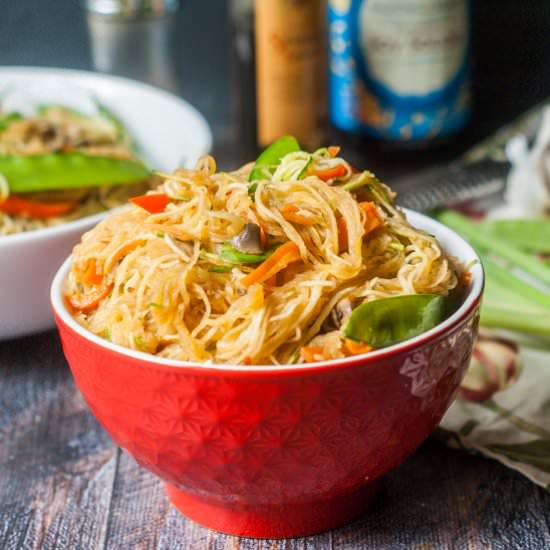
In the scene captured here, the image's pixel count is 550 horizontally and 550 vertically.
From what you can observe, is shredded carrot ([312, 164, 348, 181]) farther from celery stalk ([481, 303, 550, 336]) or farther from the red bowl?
celery stalk ([481, 303, 550, 336])

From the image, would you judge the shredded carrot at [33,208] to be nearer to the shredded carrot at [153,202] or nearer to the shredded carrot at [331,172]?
the shredded carrot at [153,202]

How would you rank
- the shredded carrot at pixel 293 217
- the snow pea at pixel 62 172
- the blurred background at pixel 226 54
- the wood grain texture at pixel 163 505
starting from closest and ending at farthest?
the shredded carrot at pixel 293 217 → the wood grain texture at pixel 163 505 → the snow pea at pixel 62 172 → the blurred background at pixel 226 54

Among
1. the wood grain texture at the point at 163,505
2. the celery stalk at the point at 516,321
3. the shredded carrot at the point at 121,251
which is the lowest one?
the wood grain texture at the point at 163,505

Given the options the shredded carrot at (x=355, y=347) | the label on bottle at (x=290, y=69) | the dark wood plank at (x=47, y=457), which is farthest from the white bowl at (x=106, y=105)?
the shredded carrot at (x=355, y=347)

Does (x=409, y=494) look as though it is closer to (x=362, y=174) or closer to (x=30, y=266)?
(x=362, y=174)

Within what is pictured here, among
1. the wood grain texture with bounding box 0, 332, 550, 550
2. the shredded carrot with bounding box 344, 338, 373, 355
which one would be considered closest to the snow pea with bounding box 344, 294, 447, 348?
the shredded carrot with bounding box 344, 338, 373, 355

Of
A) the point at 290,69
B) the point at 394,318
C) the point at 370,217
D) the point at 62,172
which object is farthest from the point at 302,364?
the point at 290,69

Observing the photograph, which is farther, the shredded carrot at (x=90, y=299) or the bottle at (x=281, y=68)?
the bottle at (x=281, y=68)
